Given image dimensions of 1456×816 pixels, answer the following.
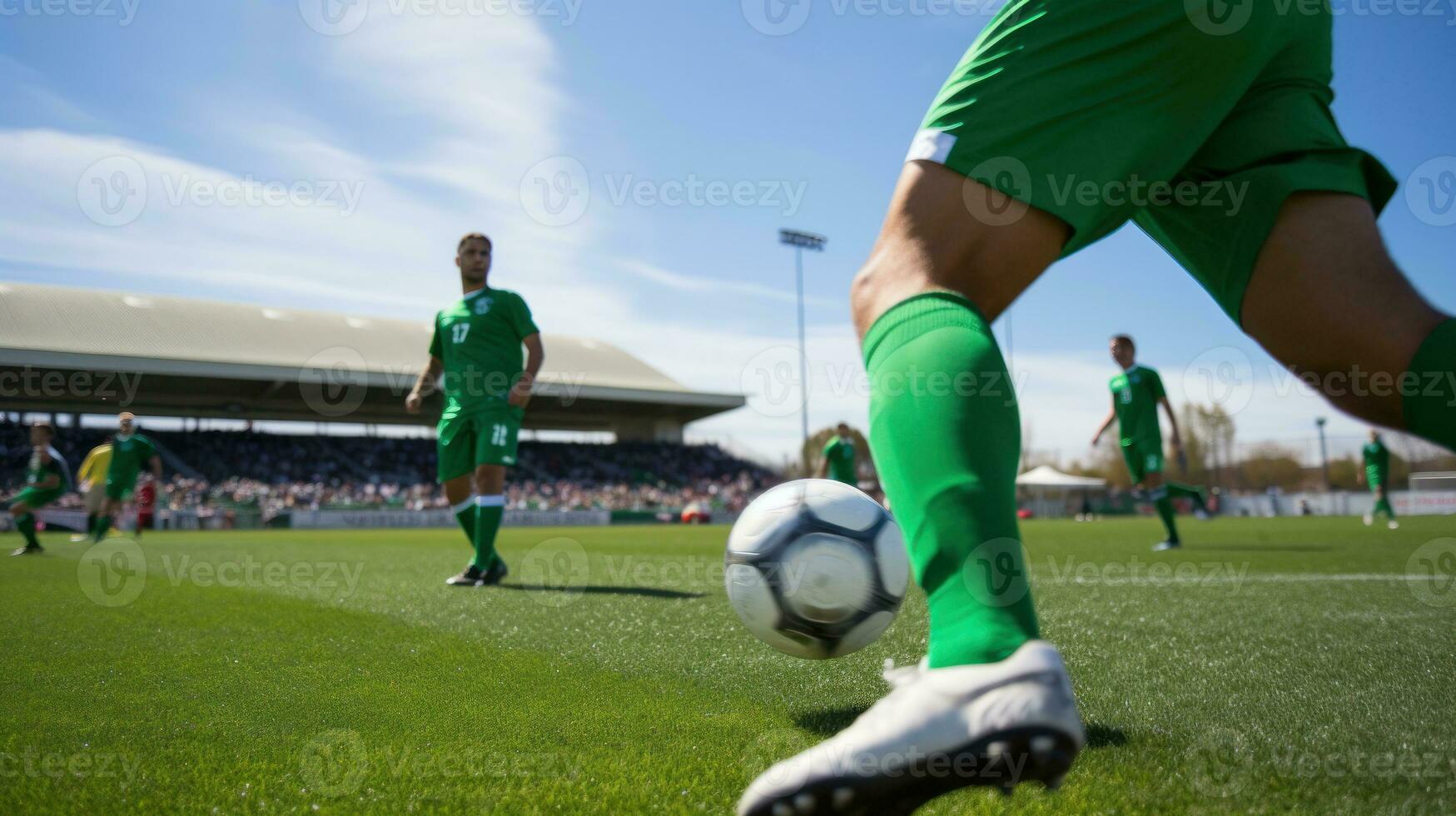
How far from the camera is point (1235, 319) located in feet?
6.32

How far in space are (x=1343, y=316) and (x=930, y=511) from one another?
108 cm

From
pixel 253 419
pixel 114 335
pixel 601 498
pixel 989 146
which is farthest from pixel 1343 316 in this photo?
pixel 253 419

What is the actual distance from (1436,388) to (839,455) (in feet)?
42.5

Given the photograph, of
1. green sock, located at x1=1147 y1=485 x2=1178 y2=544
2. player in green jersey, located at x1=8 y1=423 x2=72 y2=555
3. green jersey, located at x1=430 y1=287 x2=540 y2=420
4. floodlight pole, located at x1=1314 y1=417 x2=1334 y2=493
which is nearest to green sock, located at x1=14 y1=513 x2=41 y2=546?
player in green jersey, located at x1=8 y1=423 x2=72 y2=555

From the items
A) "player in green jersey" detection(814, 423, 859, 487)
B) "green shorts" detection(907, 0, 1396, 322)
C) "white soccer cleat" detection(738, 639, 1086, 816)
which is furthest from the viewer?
"player in green jersey" detection(814, 423, 859, 487)

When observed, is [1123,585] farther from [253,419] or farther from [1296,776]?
[253,419]

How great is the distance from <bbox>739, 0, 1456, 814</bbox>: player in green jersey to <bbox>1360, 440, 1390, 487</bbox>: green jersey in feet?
63.7

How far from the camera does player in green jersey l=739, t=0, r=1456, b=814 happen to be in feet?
3.58

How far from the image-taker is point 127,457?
44.4ft

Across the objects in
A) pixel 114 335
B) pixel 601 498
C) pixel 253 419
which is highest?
pixel 114 335

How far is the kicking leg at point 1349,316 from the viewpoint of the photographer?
1583 mm

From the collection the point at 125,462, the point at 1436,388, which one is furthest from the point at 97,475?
the point at 1436,388

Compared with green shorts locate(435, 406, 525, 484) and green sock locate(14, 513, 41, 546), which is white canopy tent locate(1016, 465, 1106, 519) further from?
green shorts locate(435, 406, 525, 484)

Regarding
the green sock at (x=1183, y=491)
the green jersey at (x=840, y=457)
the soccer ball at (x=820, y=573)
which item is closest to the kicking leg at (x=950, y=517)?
the soccer ball at (x=820, y=573)
